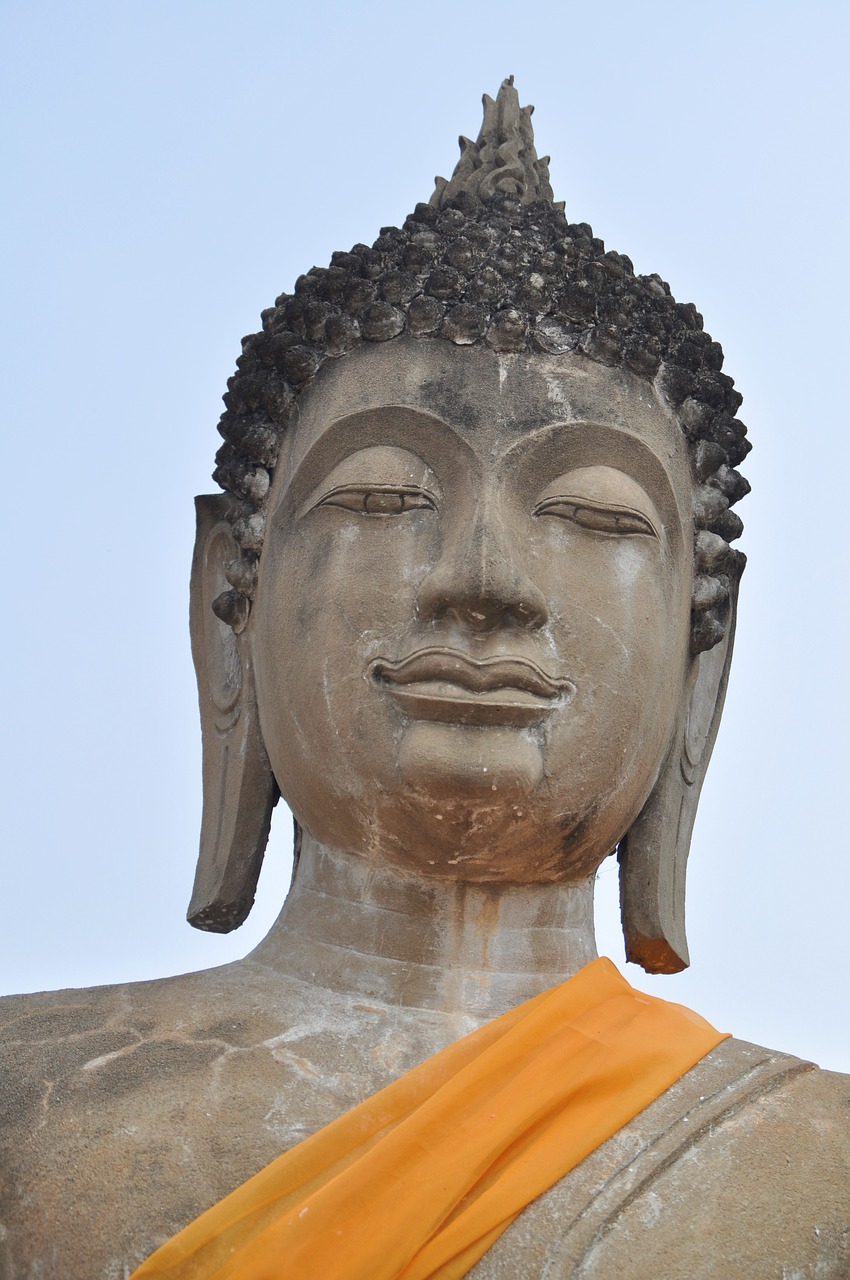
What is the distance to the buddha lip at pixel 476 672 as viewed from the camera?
5.51 m

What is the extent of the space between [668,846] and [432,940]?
1307 mm

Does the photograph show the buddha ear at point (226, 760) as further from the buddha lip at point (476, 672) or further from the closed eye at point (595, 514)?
the closed eye at point (595, 514)

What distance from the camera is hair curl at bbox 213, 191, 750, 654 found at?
6184 millimetres

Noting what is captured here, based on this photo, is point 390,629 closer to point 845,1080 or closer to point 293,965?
point 293,965

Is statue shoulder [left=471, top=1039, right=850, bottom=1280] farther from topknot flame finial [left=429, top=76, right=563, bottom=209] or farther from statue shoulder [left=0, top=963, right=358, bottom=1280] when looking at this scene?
topknot flame finial [left=429, top=76, right=563, bottom=209]

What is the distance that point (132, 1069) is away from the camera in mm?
5211

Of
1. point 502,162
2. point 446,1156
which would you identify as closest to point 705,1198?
point 446,1156

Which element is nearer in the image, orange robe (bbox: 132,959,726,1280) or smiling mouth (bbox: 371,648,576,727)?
orange robe (bbox: 132,959,726,1280)

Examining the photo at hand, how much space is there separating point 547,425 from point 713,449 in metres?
0.96

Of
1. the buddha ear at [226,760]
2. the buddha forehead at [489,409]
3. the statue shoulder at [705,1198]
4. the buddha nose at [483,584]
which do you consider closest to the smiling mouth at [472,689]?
the buddha nose at [483,584]

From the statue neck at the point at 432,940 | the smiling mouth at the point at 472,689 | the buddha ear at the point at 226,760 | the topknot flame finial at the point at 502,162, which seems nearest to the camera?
the smiling mouth at the point at 472,689

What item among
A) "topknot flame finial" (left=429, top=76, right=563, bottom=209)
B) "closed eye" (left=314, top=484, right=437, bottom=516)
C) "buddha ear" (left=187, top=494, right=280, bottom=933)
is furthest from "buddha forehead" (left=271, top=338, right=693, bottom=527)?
"topknot flame finial" (left=429, top=76, right=563, bottom=209)

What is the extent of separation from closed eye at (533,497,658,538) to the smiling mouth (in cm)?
62

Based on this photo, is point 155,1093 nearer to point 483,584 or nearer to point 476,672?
point 476,672
